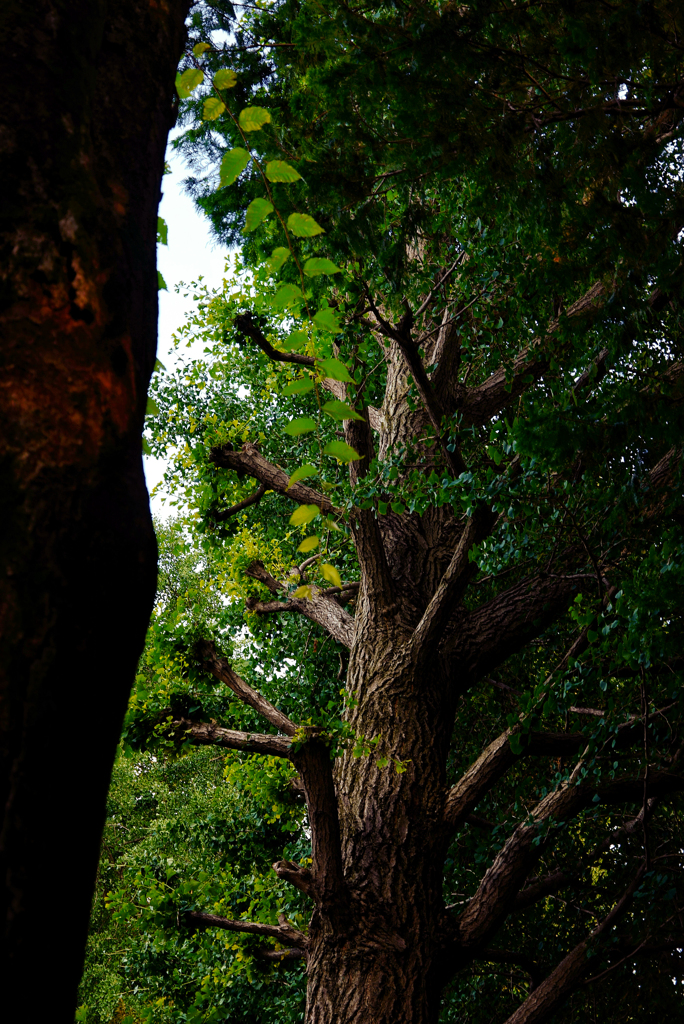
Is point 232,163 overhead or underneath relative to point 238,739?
overhead

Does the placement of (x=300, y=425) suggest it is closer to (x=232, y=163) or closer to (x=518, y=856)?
(x=232, y=163)

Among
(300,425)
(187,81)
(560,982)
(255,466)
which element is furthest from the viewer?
(255,466)

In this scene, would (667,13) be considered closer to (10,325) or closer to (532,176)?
(532,176)

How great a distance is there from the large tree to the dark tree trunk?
2.09ft

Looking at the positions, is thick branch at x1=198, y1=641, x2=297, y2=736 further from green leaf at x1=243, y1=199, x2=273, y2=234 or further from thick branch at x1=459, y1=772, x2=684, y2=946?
green leaf at x1=243, y1=199, x2=273, y2=234

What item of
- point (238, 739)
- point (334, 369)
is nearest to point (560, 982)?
point (238, 739)

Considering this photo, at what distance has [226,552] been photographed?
25.6ft

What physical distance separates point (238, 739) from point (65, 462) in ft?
15.3

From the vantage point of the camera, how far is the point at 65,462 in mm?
885

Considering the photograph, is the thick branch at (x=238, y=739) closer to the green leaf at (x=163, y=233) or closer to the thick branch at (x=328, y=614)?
the thick branch at (x=328, y=614)

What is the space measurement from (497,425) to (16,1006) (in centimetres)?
371

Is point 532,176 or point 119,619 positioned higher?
point 532,176

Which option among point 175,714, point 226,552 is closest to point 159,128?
point 175,714

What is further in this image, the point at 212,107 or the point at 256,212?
the point at 212,107
